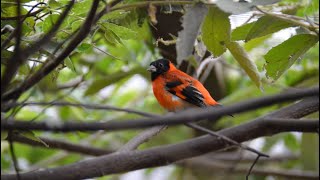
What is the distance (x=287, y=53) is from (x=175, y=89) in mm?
1390

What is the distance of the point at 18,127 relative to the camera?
105cm

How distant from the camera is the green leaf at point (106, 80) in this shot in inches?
127

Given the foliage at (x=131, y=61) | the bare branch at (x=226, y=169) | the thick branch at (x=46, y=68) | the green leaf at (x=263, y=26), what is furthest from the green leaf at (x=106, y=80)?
the thick branch at (x=46, y=68)

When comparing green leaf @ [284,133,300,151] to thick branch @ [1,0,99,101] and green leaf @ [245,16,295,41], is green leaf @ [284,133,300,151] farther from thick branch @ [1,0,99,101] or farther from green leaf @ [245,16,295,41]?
thick branch @ [1,0,99,101]

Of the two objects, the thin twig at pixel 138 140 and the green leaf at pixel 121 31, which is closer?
the green leaf at pixel 121 31

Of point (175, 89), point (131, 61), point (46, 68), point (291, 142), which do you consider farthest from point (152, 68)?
point (46, 68)

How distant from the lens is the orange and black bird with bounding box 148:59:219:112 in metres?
3.02

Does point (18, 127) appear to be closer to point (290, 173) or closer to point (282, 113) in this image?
point (282, 113)

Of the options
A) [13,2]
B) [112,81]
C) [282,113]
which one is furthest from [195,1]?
[112,81]

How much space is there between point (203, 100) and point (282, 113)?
1473 millimetres

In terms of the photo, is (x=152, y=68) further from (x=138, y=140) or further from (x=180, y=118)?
(x=180, y=118)

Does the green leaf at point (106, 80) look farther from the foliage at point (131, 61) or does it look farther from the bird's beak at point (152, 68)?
the bird's beak at point (152, 68)

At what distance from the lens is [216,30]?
1.66 meters

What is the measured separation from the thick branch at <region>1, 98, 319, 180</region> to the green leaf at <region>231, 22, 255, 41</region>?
507 millimetres
